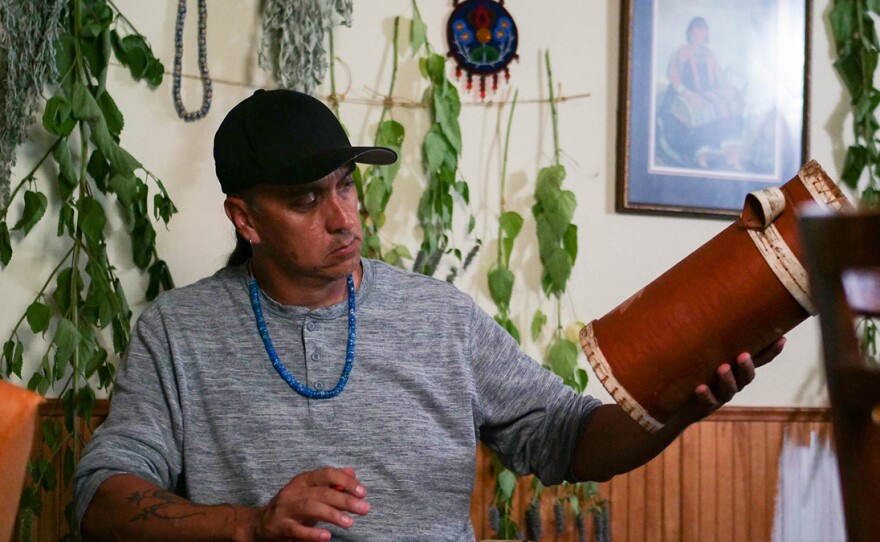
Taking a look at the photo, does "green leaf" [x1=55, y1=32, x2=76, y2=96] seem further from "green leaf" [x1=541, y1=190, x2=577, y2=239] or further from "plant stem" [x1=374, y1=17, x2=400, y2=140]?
"green leaf" [x1=541, y1=190, x2=577, y2=239]

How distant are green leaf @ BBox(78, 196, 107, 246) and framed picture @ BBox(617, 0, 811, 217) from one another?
1.26 metres

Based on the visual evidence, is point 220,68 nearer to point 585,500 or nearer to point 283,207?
point 283,207

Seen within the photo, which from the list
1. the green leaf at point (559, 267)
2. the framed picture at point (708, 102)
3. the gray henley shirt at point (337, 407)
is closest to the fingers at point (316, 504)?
the gray henley shirt at point (337, 407)

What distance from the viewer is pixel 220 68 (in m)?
2.27

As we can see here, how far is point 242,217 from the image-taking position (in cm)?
178

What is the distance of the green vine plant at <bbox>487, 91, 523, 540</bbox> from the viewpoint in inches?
93.7

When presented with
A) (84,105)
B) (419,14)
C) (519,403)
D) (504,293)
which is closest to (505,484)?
(504,293)

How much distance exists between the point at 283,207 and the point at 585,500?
3.97ft

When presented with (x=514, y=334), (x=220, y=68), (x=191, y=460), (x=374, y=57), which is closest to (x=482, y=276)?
(x=514, y=334)

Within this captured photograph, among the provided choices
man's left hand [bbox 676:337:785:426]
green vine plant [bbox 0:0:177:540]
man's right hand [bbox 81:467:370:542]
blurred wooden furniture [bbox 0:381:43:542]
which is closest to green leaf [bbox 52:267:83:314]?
green vine plant [bbox 0:0:177:540]

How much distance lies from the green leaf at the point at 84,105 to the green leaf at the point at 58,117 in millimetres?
19

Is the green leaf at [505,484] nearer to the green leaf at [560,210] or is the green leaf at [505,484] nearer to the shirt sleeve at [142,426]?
the green leaf at [560,210]

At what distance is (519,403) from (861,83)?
1.57m

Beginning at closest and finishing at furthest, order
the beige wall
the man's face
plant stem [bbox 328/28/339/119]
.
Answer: the man's face
the beige wall
plant stem [bbox 328/28/339/119]
